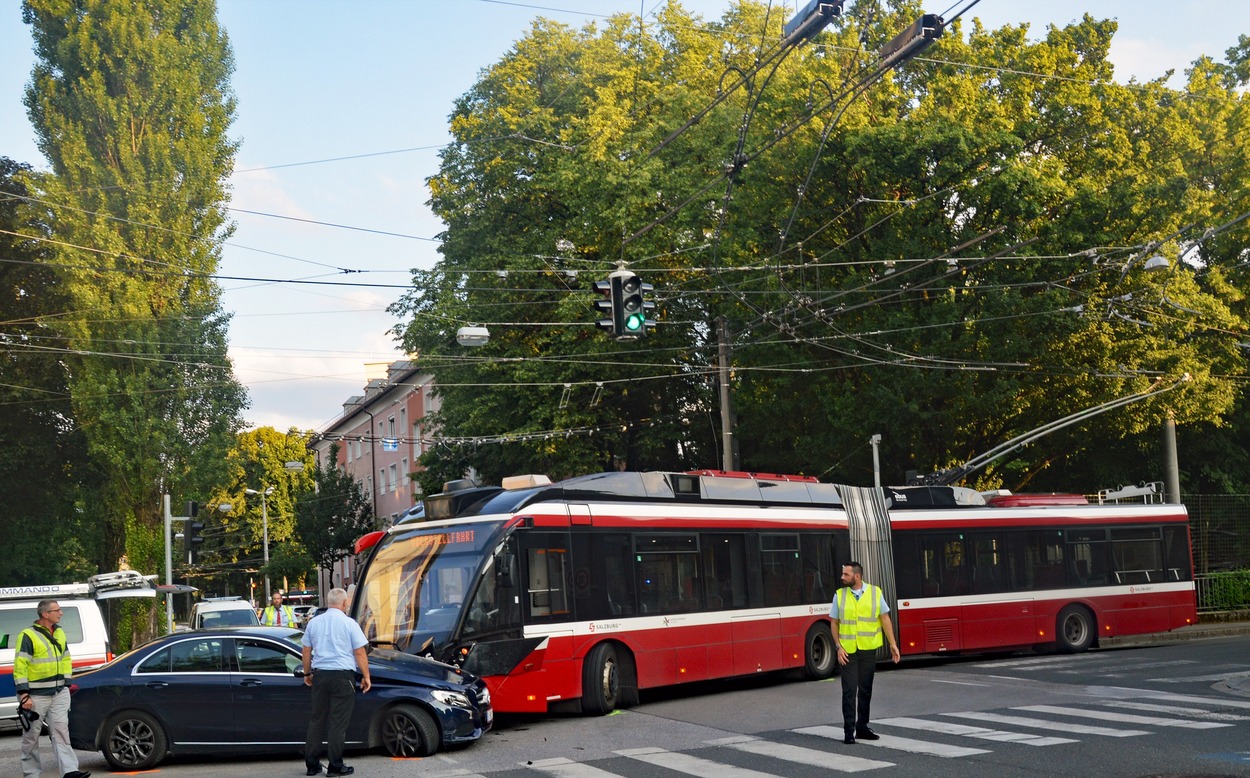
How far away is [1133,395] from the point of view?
31.0 meters

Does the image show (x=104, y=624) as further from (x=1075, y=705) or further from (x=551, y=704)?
(x=1075, y=705)

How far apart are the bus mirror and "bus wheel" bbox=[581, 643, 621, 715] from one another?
60.6 inches

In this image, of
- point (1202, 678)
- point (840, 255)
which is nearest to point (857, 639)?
point (1202, 678)

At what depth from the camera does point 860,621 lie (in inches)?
483

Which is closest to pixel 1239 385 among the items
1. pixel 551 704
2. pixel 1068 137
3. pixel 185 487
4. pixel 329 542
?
pixel 1068 137

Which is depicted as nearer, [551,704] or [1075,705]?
[1075,705]

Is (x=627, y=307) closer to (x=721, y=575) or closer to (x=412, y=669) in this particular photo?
(x=721, y=575)

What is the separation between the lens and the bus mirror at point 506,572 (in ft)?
50.2

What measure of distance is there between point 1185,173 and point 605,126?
1505 cm

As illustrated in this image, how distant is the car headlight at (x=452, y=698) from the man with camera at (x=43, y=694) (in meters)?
3.18

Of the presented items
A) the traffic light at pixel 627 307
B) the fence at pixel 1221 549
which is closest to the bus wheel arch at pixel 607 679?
the traffic light at pixel 627 307

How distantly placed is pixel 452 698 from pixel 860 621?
4002 millimetres

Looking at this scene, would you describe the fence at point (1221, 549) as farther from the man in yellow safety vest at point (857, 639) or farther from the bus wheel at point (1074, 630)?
the man in yellow safety vest at point (857, 639)

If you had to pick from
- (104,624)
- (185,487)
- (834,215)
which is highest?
(834,215)
